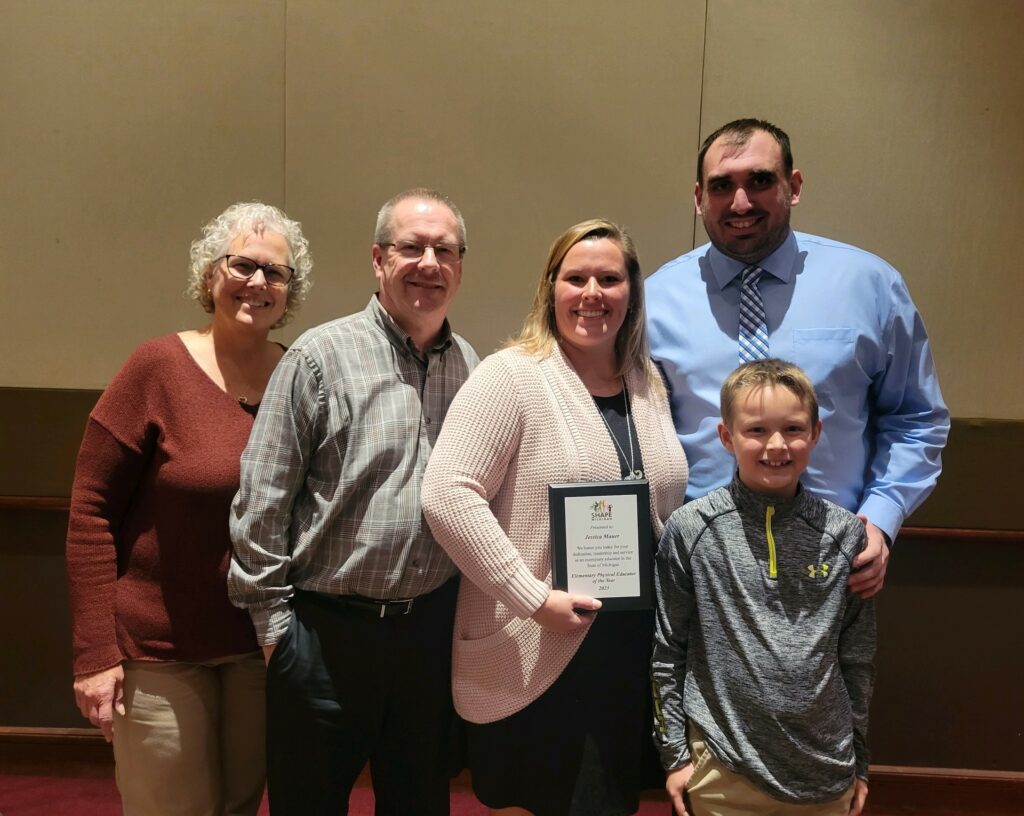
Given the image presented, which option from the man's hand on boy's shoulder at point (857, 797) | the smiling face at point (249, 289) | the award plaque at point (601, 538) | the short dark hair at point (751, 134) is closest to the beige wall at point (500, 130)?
the short dark hair at point (751, 134)

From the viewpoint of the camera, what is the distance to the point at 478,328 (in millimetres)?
2691

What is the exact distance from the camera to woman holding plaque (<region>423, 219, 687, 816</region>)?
1.55 meters

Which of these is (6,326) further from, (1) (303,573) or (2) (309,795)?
(2) (309,795)

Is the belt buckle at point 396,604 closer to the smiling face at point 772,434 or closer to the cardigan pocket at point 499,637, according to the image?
the cardigan pocket at point 499,637

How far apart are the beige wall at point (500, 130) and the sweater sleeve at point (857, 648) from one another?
1327 mm

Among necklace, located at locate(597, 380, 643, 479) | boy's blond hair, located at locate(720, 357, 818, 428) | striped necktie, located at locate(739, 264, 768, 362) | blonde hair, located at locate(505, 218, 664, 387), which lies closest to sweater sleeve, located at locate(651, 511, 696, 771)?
necklace, located at locate(597, 380, 643, 479)

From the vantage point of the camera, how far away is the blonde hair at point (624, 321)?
170 cm

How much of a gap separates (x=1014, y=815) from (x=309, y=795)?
2.45 metres

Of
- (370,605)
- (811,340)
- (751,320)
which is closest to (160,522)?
(370,605)

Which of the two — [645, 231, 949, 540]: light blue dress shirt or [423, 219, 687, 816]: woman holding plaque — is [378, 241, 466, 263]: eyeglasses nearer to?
[423, 219, 687, 816]: woman holding plaque

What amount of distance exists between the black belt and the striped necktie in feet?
3.22

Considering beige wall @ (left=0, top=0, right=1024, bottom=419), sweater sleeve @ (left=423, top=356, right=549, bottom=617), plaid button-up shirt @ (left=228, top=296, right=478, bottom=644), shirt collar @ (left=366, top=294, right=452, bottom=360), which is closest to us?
sweater sleeve @ (left=423, top=356, right=549, bottom=617)

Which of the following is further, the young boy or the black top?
the black top

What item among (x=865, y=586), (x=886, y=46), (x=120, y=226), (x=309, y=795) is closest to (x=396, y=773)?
(x=309, y=795)
